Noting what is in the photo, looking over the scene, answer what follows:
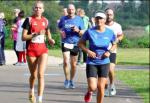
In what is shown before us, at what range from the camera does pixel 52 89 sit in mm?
15812

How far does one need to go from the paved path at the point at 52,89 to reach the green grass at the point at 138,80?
0.62 ft

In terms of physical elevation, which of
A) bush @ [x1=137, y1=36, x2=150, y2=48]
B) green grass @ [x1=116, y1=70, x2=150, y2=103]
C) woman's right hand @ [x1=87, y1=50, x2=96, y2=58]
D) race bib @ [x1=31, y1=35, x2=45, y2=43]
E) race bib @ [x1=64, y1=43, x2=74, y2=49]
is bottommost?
bush @ [x1=137, y1=36, x2=150, y2=48]

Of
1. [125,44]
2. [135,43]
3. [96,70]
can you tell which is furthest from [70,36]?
[135,43]

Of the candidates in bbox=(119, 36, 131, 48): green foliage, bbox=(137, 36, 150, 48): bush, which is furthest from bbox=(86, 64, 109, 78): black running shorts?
bbox=(137, 36, 150, 48): bush

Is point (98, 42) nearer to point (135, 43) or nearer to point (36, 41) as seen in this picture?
→ point (36, 41)

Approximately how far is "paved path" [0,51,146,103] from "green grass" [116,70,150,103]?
19 centimetres

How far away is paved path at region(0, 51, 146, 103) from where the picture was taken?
1388 cm

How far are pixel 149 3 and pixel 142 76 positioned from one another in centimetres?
6746

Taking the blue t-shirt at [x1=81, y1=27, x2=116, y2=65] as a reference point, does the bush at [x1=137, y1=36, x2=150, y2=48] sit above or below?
below

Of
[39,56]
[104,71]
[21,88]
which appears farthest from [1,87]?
[104,71]

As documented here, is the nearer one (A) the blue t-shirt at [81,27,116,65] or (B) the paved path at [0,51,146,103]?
(A) the blue t-shirt at [81,27,116,65]

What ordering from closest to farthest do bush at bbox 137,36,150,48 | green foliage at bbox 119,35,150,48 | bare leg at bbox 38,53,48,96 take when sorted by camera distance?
bare leg at bbox 38,53,48,96 < green foliage at bbox 119,35,150,48 < bush at bbox 137,36,150,48

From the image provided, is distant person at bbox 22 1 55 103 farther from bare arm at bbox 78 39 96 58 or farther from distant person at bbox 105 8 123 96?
distant person at bbox 105 8 123 96

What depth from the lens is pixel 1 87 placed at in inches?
631
